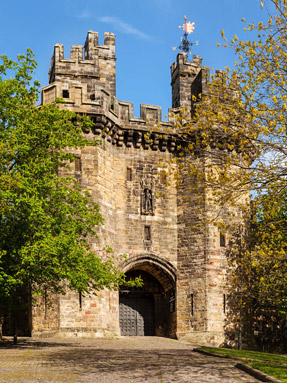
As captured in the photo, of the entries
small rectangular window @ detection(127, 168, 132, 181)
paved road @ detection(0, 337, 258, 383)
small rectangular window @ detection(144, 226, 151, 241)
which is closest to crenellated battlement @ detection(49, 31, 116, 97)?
small rectangular window @ detection(127, 168, 132, 181)

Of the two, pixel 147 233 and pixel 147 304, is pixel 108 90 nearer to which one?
pixel 147 233

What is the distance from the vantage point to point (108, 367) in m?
15.2

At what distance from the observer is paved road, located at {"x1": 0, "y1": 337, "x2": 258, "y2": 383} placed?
43.8 feet

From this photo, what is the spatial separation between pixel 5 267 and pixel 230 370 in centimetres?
978

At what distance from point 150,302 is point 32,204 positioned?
1345cm

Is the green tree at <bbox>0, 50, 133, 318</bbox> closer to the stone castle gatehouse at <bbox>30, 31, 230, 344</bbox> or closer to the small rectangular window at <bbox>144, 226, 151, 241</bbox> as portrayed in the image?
the stone castle gatehouse at <bbox>30, 31, 230, 344</bbox>

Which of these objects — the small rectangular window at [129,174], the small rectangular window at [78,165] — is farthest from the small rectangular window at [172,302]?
the small rectangular window at [78,165]

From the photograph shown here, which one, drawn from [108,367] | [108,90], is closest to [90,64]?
[108,90]

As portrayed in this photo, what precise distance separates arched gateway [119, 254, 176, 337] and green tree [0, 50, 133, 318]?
7.26 m

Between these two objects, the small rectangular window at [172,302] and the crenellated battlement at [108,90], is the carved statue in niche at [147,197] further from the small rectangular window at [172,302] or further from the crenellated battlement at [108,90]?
the small rectangular window at [172,302]

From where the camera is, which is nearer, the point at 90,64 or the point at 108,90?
the point at 90,64

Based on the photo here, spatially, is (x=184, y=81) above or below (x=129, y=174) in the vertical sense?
above

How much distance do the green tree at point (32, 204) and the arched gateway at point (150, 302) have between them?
7259 mm

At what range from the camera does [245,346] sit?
29.5 m
